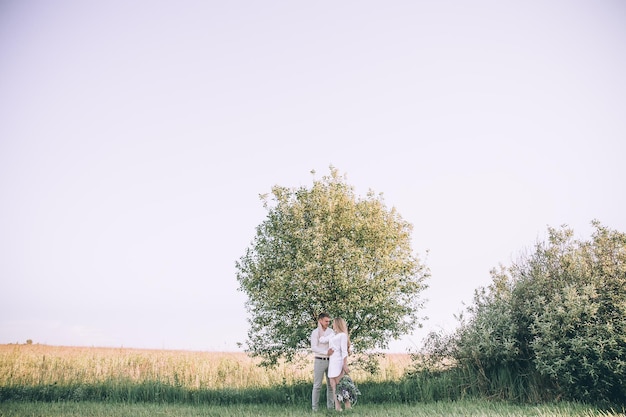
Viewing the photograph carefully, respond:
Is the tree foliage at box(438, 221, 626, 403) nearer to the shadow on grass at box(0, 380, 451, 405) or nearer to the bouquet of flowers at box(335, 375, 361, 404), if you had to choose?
the shadow on grass at box(0, 380, 451, 405)

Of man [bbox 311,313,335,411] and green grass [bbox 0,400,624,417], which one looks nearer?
green grass [bbox 0,400,624,417]

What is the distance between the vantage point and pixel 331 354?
16.3 meters

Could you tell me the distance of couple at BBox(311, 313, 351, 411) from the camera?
16297 mm

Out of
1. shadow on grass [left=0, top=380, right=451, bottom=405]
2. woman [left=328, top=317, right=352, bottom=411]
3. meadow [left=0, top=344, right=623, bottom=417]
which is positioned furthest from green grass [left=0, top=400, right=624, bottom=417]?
shadow on grass [left=0, top=380, right=451, bottom=405]

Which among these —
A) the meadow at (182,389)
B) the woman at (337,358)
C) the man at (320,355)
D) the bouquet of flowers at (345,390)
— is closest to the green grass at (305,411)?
the meadow at (182,389)

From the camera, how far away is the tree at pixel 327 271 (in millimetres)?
19578

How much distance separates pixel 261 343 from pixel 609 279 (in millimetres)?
13766

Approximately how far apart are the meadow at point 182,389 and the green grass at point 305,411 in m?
0.03

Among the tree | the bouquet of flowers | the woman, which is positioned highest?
the tree

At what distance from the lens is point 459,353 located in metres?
19.6

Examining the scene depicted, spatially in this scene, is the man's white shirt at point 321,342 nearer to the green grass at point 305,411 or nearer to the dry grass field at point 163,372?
the green grass at point 305,411

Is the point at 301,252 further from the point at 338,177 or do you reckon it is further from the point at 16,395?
the point at 16,395

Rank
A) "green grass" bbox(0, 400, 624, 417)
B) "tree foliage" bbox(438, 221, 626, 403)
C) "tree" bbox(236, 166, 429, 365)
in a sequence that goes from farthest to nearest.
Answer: "tree" bbox(236, 166, 429, 365), "tree foliage" bbox(438, 221, 626, 403), "green grass" bbox(0, 400, 624, 417)

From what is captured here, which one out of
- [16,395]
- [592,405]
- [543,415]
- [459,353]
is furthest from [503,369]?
[16,395]
